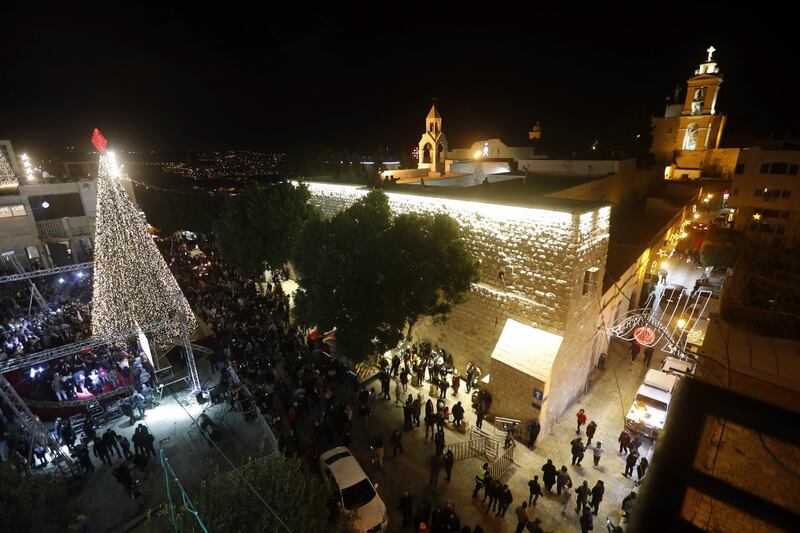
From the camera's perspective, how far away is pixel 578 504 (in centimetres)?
904

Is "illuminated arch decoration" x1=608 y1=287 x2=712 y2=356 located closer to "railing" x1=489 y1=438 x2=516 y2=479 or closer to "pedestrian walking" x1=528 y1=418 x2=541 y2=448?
"pedestrian walking" x1=528 y1=418 x2=541 y2=448

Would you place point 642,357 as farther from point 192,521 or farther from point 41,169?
point 41,169

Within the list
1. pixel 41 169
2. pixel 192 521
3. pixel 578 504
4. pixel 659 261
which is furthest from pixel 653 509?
pixel 41 169

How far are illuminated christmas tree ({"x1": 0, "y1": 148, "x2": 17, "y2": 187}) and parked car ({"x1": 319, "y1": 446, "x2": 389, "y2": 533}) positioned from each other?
2855 centimetres

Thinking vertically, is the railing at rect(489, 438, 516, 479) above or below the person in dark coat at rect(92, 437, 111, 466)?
below

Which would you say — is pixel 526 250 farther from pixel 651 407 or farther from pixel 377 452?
pixel 377 452

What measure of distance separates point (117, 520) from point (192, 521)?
5.23 metres

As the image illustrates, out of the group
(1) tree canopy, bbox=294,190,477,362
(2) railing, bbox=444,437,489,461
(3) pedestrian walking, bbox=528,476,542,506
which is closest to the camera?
(3) pedestrian walking, bbox=528,476,542,506

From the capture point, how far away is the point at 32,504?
640 centimetres

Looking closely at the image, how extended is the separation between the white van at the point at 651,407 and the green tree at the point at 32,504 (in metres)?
13.5

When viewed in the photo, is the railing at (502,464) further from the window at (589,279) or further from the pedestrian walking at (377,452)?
the window at (589,279)

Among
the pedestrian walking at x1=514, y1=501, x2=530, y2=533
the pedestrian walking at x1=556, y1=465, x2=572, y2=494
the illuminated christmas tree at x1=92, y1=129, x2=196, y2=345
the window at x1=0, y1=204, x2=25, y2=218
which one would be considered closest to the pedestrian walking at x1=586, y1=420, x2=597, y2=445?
the pedestrian walking at x1=556, y1=465, x2=572, y2=494

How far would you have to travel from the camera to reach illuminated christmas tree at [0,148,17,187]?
2383 centimetres

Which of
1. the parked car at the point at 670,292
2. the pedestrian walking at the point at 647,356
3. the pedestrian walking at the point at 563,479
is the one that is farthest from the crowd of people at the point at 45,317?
the parked car at the point at 670,292
